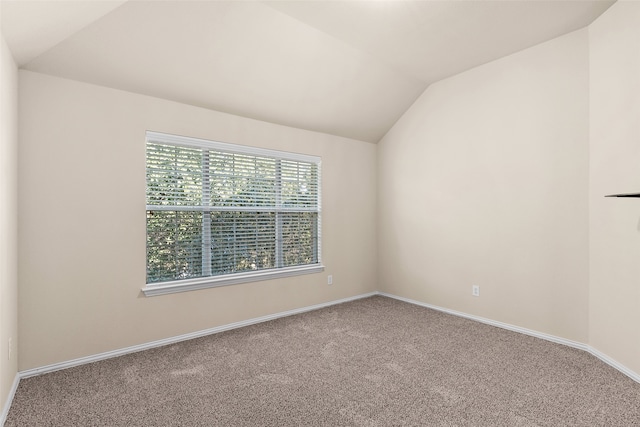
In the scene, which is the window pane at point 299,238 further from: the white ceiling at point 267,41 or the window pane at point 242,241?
the white ceiling at point 267,41

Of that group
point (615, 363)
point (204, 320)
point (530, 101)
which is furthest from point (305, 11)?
point (615, 363)

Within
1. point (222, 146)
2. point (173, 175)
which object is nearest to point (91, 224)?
point (173, 175)

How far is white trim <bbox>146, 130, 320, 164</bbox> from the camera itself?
314 centimetres

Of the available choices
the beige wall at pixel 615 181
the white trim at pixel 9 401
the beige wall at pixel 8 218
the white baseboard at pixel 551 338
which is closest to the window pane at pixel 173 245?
the beige wall at pixel 8 218

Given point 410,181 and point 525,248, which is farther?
point 410,181

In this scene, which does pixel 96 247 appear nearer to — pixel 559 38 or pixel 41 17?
pixel 41 17

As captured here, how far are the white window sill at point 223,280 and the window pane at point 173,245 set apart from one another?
0.08 metres

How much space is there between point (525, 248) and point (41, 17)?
4239 mm

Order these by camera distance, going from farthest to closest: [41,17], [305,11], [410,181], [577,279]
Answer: [410,181] → [577,279] → [305,11] → [41,17]

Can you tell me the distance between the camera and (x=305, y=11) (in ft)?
9.00

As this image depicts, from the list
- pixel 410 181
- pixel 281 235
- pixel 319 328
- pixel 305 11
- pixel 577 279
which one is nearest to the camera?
pixel 305 11

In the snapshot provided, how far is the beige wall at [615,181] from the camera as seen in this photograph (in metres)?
2.47

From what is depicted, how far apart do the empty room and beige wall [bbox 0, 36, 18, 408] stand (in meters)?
0.03

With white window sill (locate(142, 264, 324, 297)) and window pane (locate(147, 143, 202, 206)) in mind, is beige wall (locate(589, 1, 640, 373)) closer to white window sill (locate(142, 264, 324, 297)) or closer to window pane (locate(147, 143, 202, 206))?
white window sill (locate(142, 264, 324, 297))
